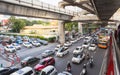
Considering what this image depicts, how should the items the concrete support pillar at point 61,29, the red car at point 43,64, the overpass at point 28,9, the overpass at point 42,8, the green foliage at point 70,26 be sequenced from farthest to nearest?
1. the green foliage at point 70,26
2. the concrete support pillar at point 61,29
3. the red car at point 43,64
4. the overpass at point 28,9
5. the overpass at point 42,8

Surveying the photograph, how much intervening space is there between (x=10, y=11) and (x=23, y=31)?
51991 millimetres

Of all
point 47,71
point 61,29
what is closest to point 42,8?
point 47,71

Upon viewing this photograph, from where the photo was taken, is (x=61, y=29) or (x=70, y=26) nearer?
(x=61, y=29)

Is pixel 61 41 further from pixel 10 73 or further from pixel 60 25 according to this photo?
pixel 10 73

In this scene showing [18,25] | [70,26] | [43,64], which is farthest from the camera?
[70,26]

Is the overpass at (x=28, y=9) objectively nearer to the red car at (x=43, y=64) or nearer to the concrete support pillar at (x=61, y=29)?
the red car at (x=43, y=64)

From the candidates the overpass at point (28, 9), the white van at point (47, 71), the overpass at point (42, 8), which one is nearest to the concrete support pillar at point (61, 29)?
the overpass at point (42, 8)

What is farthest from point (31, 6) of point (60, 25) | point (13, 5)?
point (60, 25)

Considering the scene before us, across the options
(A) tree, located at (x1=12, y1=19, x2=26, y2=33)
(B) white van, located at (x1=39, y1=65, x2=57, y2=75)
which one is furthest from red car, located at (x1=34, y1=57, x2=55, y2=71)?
(A) tree, located at (x1=12, y1=19, x2=26, y2=33)

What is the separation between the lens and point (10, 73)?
56.6 ft

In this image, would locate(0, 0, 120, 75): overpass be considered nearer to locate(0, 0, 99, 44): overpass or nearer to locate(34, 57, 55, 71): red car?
locate(0, 0, 99, 44): overpass

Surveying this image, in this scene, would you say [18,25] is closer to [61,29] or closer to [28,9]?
[61,29]

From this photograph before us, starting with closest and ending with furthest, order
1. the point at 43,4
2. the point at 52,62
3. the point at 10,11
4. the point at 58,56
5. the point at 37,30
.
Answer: the point at 10,11 < the point at 52,62 < the point at 43,4 < the point at 58,56 < the point at 37,30

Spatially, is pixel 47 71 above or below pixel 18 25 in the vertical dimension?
below
